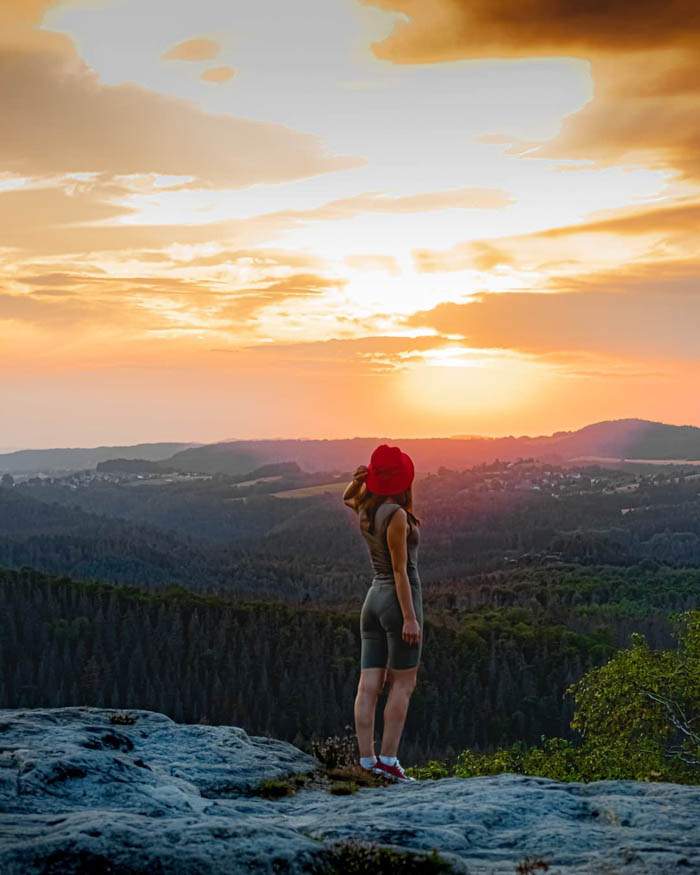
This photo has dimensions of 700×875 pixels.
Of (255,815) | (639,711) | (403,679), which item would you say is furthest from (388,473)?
(639,711)

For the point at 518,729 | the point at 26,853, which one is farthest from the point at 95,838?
the point at 518,729

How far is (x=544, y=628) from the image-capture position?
193875 mm

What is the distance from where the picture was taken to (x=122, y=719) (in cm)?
1647

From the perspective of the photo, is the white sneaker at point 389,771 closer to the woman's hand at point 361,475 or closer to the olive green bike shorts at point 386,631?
the olive green bike shorts at point 386,631

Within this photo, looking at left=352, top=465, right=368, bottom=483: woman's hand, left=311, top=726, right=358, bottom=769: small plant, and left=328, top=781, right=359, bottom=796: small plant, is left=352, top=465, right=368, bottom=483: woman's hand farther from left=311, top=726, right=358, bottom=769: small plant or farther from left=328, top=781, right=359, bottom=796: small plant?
left=328, top=781, right=359, bottom=796: small plant

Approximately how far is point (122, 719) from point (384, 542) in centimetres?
574

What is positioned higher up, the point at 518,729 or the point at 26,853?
the point at 26,853

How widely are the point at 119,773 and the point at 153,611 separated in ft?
611

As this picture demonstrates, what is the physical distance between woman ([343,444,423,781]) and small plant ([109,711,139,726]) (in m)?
4.14

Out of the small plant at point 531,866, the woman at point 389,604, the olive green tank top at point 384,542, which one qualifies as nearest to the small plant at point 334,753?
the woman at point 389,604

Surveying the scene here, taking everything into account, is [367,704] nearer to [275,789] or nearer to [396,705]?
[396,705]

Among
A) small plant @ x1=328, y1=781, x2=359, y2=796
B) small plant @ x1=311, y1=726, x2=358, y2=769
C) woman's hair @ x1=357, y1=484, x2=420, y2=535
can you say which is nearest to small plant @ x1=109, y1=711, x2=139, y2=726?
small plant @ x1=311, y1=726, x2=358, y2=769

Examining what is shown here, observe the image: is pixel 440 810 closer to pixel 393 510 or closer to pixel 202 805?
pixel 202 805

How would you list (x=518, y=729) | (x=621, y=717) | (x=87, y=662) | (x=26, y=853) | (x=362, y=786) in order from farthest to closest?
(x=87, y=662)
(x=518, y=729)
(x=621, y=717)
(x=362, y=786)
(x=26, y=853)
